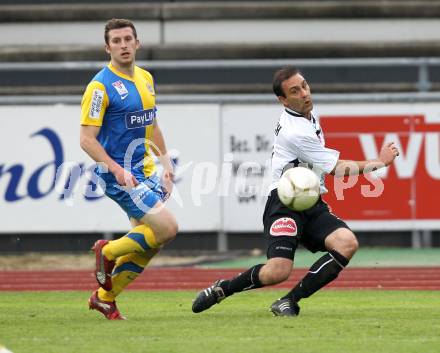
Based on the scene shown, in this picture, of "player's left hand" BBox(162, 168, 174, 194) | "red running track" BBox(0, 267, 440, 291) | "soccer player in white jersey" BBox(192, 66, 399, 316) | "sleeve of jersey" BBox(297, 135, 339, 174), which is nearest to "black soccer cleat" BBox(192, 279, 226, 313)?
"soccer player in white jersey" BBox(192, 66, 399, 316)

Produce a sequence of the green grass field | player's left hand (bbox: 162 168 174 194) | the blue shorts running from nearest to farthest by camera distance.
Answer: the green grass field
the blue shorts
player's left hand (bbox: 162 168 174 194)

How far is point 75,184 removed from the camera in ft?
51.5

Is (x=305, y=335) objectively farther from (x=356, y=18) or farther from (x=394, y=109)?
(x=356, y=18)

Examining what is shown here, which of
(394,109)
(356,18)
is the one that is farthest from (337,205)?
(356,18)

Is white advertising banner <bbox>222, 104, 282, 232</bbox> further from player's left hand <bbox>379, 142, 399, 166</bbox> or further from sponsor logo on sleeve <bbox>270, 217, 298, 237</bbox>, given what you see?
player's left hand <bbox>379, 142, 399, 166</bbox>

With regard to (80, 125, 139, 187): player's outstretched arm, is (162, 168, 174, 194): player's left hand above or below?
below

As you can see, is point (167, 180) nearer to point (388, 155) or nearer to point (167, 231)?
point (167, 231)

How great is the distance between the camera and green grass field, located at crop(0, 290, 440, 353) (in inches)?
299

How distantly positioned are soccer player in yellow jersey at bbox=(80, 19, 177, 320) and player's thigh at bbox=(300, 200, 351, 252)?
0.96m

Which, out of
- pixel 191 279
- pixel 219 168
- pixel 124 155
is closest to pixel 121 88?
pixel 124 155

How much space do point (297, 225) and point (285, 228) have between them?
3.7 inches

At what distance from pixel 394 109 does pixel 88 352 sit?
9186 mm

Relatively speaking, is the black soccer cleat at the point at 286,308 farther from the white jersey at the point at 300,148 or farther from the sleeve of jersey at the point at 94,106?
the sleeve of jersey at the point at 94,106

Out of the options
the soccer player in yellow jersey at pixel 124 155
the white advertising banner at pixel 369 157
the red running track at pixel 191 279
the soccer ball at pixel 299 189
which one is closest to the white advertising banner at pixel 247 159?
the white advertising banner at pixel 369 157
